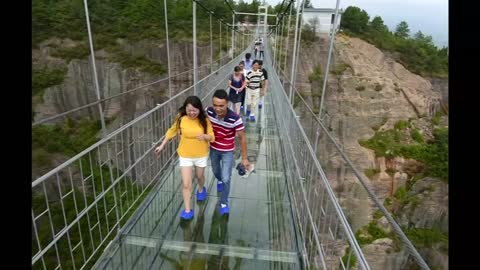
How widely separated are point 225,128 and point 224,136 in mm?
74

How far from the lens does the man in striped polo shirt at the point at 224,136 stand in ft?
8.63

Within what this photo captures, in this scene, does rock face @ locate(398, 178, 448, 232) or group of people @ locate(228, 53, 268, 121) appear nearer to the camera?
group of people @ locate(228, 53, 268, 121)

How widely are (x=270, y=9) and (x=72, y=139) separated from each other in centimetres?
3666

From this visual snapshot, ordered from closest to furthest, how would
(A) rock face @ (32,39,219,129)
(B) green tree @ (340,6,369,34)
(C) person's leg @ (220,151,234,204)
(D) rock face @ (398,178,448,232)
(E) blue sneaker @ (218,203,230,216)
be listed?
1. (C) person's leg @ (220,151,234,204)
2. (E) blue sneaker @ (218,203,230,216)
3. (B) green tree @ (340,6,369,34)
4. (D) rock face @ (398,178,448,232)
5. (A) rock face @ (32,39,219,129)

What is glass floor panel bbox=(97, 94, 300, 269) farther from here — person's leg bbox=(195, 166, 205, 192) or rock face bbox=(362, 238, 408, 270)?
rock face bbox=(362, 238, 408, 270)

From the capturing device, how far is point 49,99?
27094 mm

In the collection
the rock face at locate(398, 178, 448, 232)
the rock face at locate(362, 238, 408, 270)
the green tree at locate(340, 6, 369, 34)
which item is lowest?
the rock face at locate(362, 238, 408, 270)

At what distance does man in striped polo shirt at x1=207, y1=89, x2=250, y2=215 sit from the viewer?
104 inches

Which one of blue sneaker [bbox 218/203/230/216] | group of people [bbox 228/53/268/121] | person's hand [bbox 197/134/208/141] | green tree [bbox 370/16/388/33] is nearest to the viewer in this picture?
person's hand [bbox 197/134/208/141]

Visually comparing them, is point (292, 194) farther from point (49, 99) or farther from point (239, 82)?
point (49, 99)

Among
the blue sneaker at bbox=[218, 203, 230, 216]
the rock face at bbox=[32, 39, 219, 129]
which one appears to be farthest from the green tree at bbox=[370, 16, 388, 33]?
the rock face at bbox=[32, 39, 219, 129]
